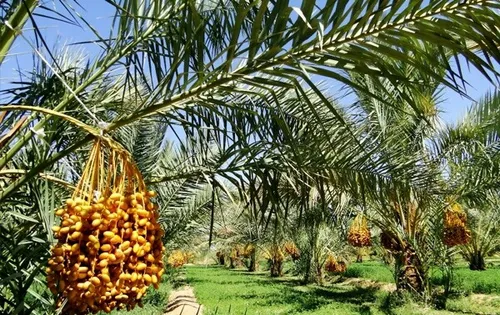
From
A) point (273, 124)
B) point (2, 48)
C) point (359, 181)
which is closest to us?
point (2, 48)

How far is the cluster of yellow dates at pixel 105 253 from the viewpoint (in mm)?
1000

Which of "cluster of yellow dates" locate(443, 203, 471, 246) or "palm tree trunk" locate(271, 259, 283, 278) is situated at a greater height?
"palm tree trunk" locate(271, 259, 283, 278)

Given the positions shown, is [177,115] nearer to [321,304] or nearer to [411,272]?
[411,272]

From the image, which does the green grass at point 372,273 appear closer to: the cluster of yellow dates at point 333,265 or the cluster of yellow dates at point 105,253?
the cluster of yellow dates at point 333,265

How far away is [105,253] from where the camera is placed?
3.28 feet

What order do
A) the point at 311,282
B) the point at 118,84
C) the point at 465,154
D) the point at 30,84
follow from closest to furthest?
1. the point at 30,84
2. the point at 118,84
3. the point at 465,154
4. the point at 311,282

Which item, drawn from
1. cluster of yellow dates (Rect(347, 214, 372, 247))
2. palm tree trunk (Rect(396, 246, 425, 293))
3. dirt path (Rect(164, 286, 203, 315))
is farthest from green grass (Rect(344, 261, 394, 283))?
palm tree trunk (Rect(396, 246, 425, 293))

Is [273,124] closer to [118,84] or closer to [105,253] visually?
[118,84]

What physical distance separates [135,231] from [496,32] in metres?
0.90

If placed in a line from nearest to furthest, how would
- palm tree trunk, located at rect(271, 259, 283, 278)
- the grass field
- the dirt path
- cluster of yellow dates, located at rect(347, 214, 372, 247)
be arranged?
the dirt path
the grass field
cluster of yellow dates, located at rect(347, 214, 372, 247)
palm tree trunk, located at rect(271, 259, 283, 278)

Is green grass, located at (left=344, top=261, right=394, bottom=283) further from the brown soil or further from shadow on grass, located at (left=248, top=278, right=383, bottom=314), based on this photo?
shadow on grass, located at (left=248, top=278, right=383, bottom=314)

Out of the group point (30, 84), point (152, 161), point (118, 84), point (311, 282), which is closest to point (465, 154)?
point (152, 161)

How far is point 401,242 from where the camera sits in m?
9.43

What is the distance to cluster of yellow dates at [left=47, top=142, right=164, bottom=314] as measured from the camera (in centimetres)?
100
